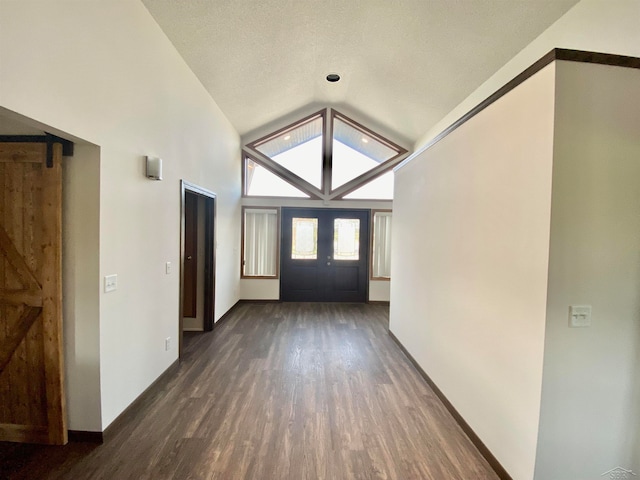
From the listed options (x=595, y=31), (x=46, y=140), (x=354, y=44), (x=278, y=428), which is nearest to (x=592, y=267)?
(x=595, y=31)

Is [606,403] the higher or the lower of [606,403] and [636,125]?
the lower

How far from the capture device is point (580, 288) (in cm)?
151

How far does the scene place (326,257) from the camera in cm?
618

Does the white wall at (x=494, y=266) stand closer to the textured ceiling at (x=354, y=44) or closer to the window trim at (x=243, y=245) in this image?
the textured ceiling at (x=354, y=44)

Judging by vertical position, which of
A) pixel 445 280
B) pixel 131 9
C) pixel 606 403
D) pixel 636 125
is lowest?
pixel 606 403

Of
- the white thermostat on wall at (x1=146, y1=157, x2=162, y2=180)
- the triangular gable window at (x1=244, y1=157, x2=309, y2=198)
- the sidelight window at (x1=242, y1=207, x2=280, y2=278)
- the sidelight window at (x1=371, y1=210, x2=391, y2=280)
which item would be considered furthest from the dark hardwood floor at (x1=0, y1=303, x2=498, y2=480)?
the triangular gable window at (x1=244, y1=157, x2=309, y2=198)

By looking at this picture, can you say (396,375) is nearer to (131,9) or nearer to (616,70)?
(616,70)

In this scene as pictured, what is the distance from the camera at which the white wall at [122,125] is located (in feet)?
4.83

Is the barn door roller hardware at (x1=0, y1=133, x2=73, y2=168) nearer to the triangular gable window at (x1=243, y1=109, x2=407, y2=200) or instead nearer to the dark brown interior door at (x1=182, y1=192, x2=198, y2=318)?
the dark brown interior door at (x1=182, y1=192, x2=198, y2=318)

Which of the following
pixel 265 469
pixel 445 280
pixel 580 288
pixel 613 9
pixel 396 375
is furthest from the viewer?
pixel 396 375

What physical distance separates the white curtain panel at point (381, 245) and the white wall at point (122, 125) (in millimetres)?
3894

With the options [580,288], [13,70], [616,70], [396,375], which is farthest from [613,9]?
[13,70]

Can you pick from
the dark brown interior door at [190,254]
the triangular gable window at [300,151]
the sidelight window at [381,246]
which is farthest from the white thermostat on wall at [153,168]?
the sidelight window at [381,246]

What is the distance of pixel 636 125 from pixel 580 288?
2.97 feet
